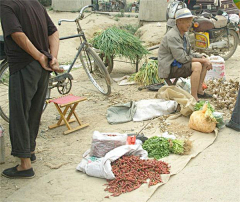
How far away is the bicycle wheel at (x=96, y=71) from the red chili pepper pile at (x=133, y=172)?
2.41m

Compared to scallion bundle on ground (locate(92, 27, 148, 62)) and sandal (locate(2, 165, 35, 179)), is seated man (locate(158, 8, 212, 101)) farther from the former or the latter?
sandal (locate(2, 165, 35, 179))

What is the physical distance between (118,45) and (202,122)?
287cm

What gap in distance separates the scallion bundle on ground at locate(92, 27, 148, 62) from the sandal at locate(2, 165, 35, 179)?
11.9 ft

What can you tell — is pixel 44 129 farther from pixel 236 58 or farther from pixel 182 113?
pixel 236 58

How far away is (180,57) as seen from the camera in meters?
5.05

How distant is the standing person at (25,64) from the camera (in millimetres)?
3023

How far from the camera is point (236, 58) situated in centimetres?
839

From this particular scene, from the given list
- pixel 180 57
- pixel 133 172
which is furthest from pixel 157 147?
pixel 180 57

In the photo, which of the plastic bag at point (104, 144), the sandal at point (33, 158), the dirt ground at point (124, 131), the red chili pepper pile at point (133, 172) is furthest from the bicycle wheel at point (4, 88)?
the red chili pepper pile at point (133, 172)

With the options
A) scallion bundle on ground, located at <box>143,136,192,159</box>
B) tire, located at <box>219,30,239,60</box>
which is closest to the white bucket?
tire, located at <box>219,30,239,60</box>

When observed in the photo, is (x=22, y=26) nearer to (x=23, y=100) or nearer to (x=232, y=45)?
(x=23, y=100)

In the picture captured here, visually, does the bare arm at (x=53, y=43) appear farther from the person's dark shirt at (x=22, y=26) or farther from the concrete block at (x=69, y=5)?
the concrete block at (x=69, y=5)

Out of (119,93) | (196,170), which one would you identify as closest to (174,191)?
(196,170)

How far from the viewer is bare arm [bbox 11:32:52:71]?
9.91ft
